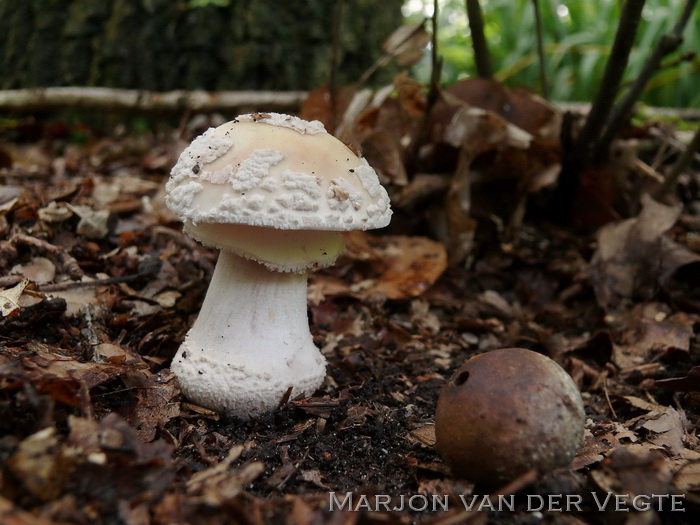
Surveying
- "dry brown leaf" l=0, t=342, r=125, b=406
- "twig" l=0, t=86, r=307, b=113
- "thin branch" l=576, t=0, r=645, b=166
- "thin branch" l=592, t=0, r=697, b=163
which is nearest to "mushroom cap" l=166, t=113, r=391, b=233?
"dry brown leaf" l=0, t=342, r=125, b=406

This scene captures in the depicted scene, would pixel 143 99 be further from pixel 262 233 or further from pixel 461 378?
pixel 461 378

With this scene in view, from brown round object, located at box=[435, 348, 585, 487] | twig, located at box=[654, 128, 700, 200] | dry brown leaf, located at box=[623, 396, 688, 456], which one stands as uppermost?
twig, located at box=[654, 128, 700, 200]

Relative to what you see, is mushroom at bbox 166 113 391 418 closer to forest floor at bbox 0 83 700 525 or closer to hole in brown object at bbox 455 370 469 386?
forest floor at bbox 0 83 700 525

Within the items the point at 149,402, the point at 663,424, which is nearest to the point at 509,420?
the point at 663,424

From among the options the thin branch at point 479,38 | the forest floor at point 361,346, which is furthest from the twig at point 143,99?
the thin branch at point 479,38

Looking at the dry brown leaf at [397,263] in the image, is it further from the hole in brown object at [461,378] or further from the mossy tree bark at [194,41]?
the mossy tree bark at [194,41]
